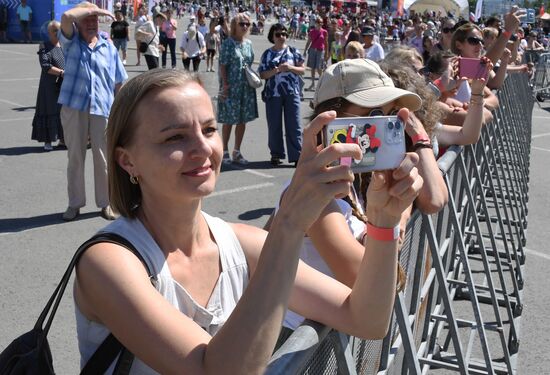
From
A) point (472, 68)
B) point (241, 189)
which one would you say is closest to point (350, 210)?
point (472, 68)

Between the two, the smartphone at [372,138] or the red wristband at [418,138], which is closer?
the smartphone at [372,138]

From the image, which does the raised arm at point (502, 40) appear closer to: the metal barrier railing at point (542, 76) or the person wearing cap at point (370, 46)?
the person wearing cap at point (370, 46)

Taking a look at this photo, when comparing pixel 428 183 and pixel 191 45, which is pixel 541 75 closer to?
pixel 191 45

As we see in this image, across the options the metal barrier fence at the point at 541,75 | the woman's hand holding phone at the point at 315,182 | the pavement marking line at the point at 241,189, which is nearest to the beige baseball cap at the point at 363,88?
the woman's hand holding phone at the point at 315,182

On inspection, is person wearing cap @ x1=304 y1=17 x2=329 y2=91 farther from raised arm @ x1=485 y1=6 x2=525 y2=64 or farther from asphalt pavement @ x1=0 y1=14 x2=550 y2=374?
raised arm @ x1=485 y1=6 x2=525 y2=64

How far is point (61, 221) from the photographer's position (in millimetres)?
6652

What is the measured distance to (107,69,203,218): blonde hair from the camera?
1928 mm

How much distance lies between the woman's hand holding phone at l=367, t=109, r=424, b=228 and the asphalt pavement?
638 mm

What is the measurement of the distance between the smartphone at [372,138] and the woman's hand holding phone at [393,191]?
1.7 inches

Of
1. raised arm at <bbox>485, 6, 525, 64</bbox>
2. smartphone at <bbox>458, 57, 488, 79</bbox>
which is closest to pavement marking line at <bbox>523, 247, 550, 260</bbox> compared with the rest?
raised arm at <bbox>485, 6, 525, 64</bbox>

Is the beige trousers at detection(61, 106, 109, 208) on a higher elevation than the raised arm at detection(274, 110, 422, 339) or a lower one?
lower

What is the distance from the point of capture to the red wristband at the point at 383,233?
1.89 meters

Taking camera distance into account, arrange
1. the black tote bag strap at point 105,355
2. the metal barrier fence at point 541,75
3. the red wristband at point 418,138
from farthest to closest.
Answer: the metal barrier fence at point 541,75, the red wristband at point 418,138, the black tote bag strap at point 105,355

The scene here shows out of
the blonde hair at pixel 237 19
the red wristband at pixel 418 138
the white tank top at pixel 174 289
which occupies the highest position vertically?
the blonde hair at pixel 237 19
